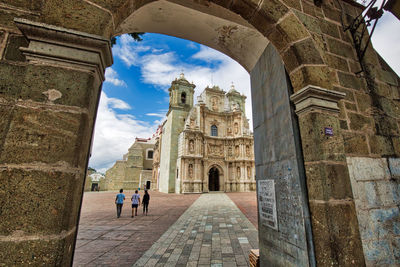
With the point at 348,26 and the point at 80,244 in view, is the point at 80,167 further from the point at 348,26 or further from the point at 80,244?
the point at 80,244

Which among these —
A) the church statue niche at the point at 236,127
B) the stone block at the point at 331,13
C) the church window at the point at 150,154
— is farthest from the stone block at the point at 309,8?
the church window at the point at 150,154

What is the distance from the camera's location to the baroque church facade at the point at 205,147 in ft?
71.4

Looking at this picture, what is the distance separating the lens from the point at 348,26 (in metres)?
2.76

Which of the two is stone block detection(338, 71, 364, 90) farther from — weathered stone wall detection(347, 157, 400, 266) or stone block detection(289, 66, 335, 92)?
weathered stone wall detection(347, 157, 400, 266)

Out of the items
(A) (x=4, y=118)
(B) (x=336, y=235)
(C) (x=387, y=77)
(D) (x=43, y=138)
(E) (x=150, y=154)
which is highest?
(E) (x=150, y=154)

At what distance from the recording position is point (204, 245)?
173 inches

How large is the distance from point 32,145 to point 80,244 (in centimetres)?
490

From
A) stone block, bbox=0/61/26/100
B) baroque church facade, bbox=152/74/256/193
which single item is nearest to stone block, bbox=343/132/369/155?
stone block, bbox=0/61/26/100

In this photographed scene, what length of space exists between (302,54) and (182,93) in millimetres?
26092

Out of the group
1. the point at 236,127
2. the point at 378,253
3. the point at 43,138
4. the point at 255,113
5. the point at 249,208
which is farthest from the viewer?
the point at 236,127

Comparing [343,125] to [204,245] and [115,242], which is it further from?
[115,242]

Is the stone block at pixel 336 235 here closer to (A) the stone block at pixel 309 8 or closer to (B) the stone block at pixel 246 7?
(B) the stone block at pixel 246 7

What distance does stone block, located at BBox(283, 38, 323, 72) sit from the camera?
86.4 inches

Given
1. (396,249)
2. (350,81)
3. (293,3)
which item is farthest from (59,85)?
(396,249)
